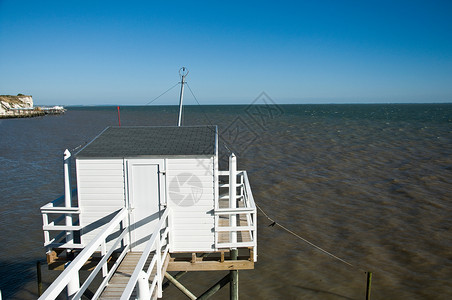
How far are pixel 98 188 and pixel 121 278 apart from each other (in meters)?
2.47

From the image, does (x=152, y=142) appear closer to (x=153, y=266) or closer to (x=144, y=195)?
(x=144, y=195)

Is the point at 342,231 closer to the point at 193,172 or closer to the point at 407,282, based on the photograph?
the point at 407,282

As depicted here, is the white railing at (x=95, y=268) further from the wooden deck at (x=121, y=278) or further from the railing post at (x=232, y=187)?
the railing post at (x=232, y=187)

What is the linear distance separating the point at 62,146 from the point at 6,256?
28.4m

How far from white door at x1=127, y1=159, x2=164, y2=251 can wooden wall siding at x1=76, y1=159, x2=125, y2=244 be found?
29cm

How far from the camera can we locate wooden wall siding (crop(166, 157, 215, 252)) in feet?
27.6

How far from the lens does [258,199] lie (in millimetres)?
20016

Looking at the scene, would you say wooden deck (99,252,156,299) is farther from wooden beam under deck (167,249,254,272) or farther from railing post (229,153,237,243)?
railing post (229,153,237,243)

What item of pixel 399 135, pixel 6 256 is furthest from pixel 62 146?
pixel 399 135

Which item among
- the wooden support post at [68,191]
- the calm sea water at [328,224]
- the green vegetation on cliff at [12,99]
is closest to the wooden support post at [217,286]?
the calm sea water at [328,224]

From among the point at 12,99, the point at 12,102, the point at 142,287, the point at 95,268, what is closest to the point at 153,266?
the point at 95,268

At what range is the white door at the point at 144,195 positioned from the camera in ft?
27.9

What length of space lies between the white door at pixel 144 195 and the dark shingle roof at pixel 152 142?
1.15 feet

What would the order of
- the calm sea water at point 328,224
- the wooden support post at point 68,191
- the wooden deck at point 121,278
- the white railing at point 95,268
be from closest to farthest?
the white railing at point 95,268
the wooden deck at point 121,278
the wooden support post at point 68,191
the calm sea water at point 328,224
